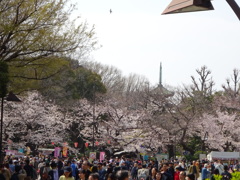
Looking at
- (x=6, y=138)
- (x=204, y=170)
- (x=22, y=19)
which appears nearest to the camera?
(x=22, y=19)

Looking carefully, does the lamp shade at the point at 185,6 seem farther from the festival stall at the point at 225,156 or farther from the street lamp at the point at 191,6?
the festival stall at the point at 225,156

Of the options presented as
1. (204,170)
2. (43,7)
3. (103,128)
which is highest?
(43,7)

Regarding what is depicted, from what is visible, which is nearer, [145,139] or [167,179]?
[167,179]

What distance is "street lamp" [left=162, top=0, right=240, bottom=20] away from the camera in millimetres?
5418

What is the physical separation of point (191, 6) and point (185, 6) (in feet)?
0.53

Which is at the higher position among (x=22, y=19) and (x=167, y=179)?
(x=22, y=19)

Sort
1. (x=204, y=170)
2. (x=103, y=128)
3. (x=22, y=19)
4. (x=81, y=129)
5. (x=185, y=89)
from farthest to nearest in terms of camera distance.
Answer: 1. (x=185, y=89)
2. (x=81, y=129)
3. (x=103, y=128)
4. (x=204, y=170)
5. (x=22, y=19)

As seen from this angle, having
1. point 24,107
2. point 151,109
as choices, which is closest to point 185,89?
point 151,109

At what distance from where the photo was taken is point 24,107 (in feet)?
151

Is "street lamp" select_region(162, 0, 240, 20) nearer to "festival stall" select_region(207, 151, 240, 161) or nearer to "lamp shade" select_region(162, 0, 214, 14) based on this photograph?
"lamp shade" select_region(162, 0, 214, 14)

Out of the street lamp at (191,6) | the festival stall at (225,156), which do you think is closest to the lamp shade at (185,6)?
the street lamp at (191,6)

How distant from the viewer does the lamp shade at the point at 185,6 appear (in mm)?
5410

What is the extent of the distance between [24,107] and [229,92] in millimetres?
27497

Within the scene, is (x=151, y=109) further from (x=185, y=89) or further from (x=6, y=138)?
(x=6, y=138)
